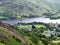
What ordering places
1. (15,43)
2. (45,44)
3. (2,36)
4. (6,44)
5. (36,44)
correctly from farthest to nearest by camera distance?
(45,44) < (36,44) < (15,43) < (2,36) < (6,44)

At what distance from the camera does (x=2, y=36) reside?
1714 inches

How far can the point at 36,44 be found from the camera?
74812mm

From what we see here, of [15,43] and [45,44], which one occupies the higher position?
[15,43]

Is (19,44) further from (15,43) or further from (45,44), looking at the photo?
(45,44)

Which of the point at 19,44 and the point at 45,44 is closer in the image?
the point at 19,44

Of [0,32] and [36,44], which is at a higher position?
[0,32]

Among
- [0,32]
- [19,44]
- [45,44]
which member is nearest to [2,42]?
[0,32]

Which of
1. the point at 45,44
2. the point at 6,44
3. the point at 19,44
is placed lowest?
the point at 45,44

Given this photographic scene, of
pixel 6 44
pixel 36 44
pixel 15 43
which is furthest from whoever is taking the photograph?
pixel 36 44

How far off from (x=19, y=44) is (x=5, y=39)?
6.88 meters

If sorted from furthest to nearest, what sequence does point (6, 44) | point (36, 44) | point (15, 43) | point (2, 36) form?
point (36, 44), point (15, 43), point (2, 36), point (6, 44)

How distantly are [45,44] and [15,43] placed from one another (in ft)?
116

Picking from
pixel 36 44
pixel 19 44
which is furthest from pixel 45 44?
pixel 19 44

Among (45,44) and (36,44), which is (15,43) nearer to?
(36,44)
